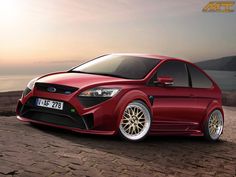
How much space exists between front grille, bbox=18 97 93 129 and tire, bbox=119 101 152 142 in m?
0.64

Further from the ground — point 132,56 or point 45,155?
point 132,56

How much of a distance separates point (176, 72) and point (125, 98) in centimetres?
180

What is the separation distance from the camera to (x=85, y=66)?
816 centimetres

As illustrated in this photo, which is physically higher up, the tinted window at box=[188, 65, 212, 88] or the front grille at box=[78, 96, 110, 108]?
the tinted window at box=[188, 65, 212, 88]

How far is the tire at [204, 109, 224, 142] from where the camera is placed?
28.3 feet

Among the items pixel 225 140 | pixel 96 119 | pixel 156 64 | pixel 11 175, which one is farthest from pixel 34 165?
pixel 225 140

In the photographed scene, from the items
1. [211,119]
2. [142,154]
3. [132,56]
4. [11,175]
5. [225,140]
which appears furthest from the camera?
[225,140]

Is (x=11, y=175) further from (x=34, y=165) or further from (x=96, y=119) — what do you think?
(x=96, y=119)

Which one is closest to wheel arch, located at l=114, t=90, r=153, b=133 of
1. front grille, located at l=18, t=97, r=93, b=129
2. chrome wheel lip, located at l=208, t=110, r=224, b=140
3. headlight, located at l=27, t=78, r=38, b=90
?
front grille, located at l=18, t=97, r=93, b=129

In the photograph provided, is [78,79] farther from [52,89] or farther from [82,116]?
[82,116]

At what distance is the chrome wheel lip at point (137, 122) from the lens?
682 cm

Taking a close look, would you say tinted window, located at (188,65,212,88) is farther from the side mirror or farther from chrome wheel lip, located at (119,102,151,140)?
chrome wheel lip, located at (119,102,151,140)

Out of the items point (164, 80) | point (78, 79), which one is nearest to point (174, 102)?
point (164, 80)

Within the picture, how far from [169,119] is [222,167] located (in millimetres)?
1529
